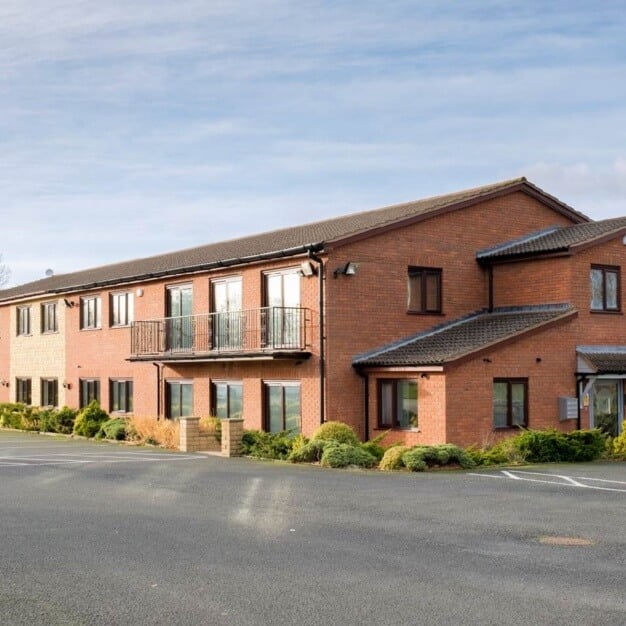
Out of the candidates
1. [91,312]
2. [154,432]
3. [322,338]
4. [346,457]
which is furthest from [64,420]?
[346,457]

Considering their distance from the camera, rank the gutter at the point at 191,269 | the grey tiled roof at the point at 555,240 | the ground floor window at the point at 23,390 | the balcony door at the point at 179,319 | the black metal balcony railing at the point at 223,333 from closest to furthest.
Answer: the gutter at the point at 191,269
the black metal balcony railing at the point at 223,333
the grey tiled roof at the point at 555,240
the balcony door at the point at 179,319
the ground floor window at the point at 23,390

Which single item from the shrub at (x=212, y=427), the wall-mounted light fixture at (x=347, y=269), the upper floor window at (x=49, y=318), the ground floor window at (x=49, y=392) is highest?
the wall-mounted light fixture at (x=347, y=269)

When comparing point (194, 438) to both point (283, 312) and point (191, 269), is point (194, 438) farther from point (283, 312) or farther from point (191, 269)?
point (191, 269)

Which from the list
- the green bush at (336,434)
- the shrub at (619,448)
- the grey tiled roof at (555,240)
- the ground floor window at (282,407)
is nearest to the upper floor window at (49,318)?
the ground floor window at (282,407)

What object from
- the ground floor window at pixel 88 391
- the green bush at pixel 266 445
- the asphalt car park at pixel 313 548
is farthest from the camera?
the ground floor window at pixel 88 391

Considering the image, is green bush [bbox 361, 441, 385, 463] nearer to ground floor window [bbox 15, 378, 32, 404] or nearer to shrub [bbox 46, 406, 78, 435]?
shrub [bbox 46, 406, 78, 435]

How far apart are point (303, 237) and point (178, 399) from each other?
692 cm

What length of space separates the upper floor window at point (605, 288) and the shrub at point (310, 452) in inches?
385

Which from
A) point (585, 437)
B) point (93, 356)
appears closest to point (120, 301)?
point (93, 356)

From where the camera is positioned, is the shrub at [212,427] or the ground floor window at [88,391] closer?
the shrub at [212,427]

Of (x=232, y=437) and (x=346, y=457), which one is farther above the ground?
(x=232, y=437)

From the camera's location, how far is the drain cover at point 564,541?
12273mm

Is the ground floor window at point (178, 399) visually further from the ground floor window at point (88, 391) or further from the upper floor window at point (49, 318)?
the upper floor window at point (49, 318)

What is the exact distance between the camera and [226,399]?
3084cm
